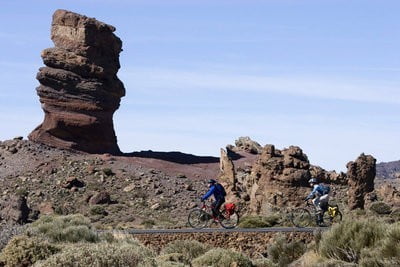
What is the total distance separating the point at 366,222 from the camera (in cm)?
2008

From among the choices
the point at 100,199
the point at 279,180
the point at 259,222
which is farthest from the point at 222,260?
the point at 100,199

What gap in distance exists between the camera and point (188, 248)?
79.8 feet

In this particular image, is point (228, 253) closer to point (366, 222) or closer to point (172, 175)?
point (366, 222)

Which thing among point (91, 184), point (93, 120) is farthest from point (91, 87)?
point (91, 184)

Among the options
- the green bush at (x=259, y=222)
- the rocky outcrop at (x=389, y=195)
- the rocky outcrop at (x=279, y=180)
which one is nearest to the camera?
the green bush at (x=259, y=222)

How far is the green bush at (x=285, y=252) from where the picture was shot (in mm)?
22480

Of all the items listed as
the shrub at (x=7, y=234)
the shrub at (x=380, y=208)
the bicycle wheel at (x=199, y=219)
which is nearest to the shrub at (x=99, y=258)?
the shrub at (x=7, y=234)

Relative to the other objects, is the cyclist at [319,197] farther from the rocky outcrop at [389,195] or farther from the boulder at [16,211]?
the boulder at [16,211]

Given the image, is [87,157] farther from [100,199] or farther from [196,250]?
[196,250]

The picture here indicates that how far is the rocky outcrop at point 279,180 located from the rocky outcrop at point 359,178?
3.69 meters

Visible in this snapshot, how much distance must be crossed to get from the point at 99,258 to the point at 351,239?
249 inches

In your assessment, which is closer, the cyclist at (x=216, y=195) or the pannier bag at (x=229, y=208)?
the cyclist at (x=216, y=195)

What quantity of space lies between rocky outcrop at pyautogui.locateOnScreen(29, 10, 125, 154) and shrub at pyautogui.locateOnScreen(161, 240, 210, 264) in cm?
A: 5523

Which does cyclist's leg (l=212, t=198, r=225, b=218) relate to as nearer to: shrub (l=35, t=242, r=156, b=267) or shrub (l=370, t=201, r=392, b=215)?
shrub (l=370, t=201, r=392, b=215)
